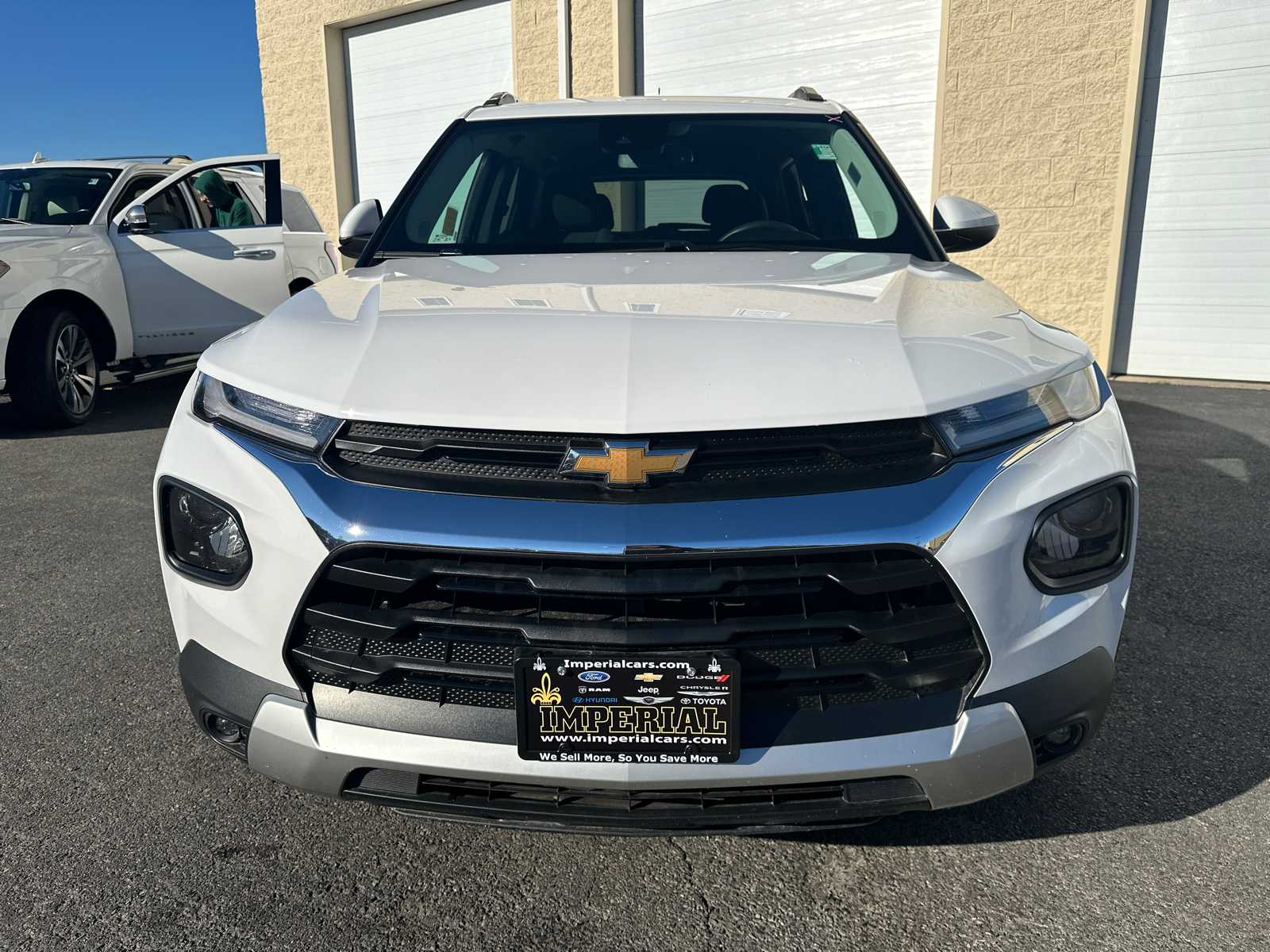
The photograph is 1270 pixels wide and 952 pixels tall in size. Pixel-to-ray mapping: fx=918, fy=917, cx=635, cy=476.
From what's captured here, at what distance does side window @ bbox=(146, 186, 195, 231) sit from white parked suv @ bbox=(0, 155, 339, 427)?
1 centimetres

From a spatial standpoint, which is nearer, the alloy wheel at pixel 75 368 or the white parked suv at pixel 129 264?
the white parked suv at pixel 129 264

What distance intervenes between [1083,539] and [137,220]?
5.95 metres

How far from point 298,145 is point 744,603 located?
13.6 meters

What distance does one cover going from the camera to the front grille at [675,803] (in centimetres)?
146

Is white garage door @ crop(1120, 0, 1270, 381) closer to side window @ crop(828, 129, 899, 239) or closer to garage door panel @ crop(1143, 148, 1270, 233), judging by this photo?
garage door panel @ crop(1143, 148, 1270, 233)

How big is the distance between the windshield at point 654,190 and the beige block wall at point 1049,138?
5.84 meters

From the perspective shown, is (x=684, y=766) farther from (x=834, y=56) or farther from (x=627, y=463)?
(x=834, y=56)

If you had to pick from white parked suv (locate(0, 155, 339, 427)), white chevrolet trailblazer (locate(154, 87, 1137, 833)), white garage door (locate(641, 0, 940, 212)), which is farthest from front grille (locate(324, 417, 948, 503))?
white garage door (locate(641, 0, 940, 212))

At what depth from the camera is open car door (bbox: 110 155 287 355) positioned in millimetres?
6090

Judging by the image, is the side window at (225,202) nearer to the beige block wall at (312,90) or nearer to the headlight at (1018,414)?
the beige block wall at (312,90)

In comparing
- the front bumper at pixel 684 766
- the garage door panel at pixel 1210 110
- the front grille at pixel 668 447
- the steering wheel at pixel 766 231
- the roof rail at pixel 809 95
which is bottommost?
the front bumper at pixel 684 766

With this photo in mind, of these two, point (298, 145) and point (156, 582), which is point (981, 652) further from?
point (298, 145)

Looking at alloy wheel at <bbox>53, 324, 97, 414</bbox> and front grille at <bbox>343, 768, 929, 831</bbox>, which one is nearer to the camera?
front grille at <bbox>343, 768, 929, 831</bbox>

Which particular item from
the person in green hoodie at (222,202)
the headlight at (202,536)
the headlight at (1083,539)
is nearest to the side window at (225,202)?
the person in green hoodie at (222,202)
